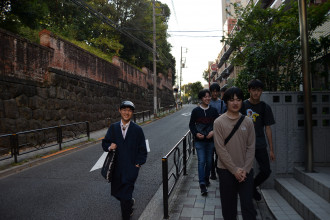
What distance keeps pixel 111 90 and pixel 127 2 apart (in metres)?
13.3

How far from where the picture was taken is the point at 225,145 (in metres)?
2.86

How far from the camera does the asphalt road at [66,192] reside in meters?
4.15

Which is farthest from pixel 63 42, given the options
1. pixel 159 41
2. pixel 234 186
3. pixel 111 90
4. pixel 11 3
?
pixel 159 41

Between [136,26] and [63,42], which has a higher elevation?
[136,26]

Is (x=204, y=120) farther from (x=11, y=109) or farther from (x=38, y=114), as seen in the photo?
(x=38, y=114)

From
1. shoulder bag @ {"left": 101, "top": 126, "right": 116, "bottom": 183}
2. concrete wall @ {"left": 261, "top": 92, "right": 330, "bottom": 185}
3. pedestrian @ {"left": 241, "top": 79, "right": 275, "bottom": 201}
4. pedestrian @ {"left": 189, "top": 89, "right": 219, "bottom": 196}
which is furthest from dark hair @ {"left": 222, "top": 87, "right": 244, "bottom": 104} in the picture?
concrete wall @ {"left": 261, "top": 92, "right": 330, "bottom": 185}

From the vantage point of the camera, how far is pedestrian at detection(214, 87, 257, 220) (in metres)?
2.81

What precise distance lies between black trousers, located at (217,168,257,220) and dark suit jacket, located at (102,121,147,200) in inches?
48.2

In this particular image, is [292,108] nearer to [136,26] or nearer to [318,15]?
[318,15]

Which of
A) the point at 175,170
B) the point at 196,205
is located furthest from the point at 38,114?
the point at 196,205

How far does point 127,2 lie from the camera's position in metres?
28.9

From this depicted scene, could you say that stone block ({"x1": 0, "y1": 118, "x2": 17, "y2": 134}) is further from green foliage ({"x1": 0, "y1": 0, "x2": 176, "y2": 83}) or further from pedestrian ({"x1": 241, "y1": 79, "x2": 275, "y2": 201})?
green foliage ({"x1": 0, "y1": 0, "x2": 176, "y2": 83})

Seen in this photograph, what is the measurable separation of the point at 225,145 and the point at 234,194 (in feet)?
1.82

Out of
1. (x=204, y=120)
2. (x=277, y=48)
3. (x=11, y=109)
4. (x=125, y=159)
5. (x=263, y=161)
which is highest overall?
(x=277, y=48)
